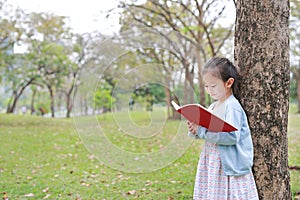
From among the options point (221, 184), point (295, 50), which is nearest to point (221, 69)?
point (221, 184)

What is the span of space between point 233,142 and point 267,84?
2.00 ft

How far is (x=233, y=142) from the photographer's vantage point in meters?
2.18

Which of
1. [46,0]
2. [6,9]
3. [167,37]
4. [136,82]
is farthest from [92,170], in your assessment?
[46,0]

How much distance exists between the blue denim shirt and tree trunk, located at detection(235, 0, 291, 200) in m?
0.33

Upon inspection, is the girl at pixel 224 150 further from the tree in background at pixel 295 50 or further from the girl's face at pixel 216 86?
the tree in background at pixel 295 50

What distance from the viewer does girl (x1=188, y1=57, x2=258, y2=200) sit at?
2.21m

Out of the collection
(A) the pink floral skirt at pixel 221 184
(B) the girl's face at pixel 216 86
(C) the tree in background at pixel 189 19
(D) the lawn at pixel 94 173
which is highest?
(C) the tree in background at pixel 189 19

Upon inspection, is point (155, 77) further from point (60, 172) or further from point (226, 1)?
point (226, 1)

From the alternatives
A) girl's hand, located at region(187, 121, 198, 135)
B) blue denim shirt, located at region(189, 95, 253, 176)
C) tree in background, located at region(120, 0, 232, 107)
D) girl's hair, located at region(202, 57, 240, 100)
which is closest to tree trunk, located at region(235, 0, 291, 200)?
girl's hair, located at region(202, 57, 240, 100)

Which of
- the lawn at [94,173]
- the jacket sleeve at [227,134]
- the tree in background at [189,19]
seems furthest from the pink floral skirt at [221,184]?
the tree in background at [189,19]

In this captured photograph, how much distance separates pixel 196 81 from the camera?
3.26m

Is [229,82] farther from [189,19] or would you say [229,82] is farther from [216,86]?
[189,19]

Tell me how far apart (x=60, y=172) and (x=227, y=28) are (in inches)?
291

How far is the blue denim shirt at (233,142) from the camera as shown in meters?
2.16
